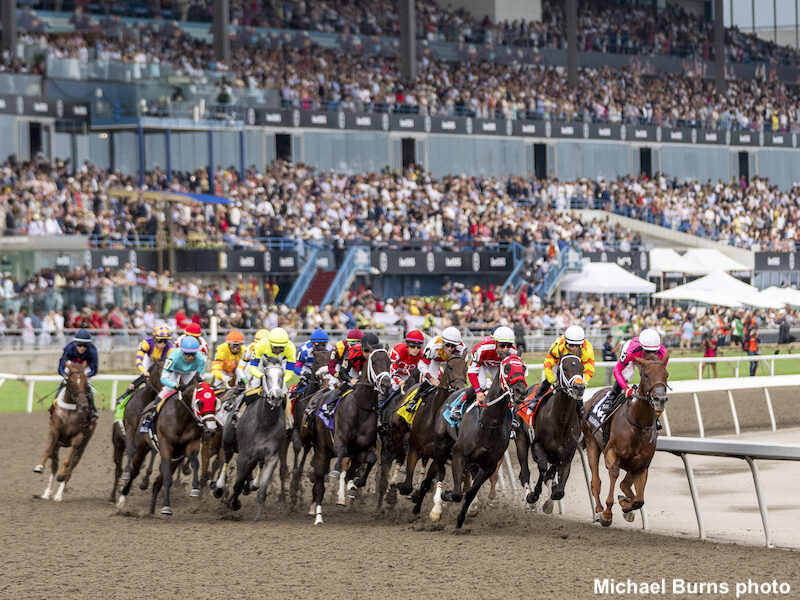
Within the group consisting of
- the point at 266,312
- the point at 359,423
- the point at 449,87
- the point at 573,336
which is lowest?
the point at 266,312

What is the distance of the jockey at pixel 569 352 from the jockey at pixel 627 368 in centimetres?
18

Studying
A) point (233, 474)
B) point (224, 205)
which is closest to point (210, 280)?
point (224, 205)

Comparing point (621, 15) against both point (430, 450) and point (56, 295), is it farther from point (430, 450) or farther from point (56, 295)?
point (430, 450)

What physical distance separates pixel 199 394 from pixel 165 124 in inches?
780

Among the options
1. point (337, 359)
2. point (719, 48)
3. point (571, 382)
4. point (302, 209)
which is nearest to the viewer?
point (571, 382)

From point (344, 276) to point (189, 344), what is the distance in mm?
18538

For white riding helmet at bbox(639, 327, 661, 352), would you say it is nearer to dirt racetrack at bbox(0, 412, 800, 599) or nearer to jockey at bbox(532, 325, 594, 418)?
jockey at bbox(532, 325, 594, 418)

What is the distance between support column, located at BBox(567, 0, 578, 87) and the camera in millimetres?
44156

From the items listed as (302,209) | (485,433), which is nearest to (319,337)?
(485,433)

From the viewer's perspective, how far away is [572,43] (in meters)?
44.6

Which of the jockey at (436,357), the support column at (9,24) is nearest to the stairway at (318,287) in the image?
the support column at (9,24)

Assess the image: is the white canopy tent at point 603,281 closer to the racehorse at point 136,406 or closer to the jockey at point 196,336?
the jockey at point 196,336

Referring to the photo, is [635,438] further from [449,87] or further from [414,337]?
[449,87]

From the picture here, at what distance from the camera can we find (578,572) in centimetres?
841
